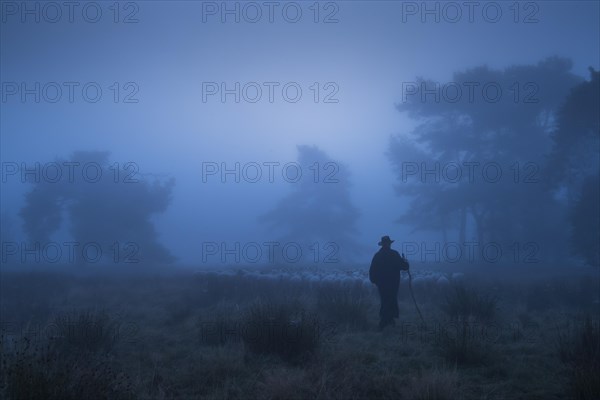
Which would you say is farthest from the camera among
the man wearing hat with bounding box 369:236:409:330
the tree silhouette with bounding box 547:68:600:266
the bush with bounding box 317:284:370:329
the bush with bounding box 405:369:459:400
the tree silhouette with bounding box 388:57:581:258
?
the tree silhouette with bounding box 388:57:581:258

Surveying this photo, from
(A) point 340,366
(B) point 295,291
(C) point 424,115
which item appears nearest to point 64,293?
(B) point 295,291

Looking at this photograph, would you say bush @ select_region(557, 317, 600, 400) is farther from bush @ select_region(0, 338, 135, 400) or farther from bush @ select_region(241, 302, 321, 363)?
bush @ select_region(0, 338, 135, 400)

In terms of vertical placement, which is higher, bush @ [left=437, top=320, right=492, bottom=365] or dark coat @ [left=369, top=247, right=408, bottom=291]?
dark coat @ [left=369, top=247, right=408, bottom=291]

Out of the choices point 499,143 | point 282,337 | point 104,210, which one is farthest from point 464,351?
point 104,210

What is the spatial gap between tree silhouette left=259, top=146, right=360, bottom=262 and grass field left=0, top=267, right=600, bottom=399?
30.9m

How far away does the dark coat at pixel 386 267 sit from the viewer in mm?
10953

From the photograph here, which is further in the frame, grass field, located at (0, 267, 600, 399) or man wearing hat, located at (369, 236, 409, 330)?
man wearing hat, located at (369, 236, 409, 330)

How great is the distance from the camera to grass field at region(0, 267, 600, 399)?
5.30 m

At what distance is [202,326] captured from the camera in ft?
30.0

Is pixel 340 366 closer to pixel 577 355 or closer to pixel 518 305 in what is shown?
pixel 577 355

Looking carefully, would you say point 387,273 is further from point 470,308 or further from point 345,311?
point 470,308

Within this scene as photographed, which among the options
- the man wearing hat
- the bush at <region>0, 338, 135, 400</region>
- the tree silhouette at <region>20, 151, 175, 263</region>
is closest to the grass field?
the bush at <region>0, 338, 135, 400</region>

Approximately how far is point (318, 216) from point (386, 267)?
33.8 m

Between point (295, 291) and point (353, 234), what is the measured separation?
29.9 metres
